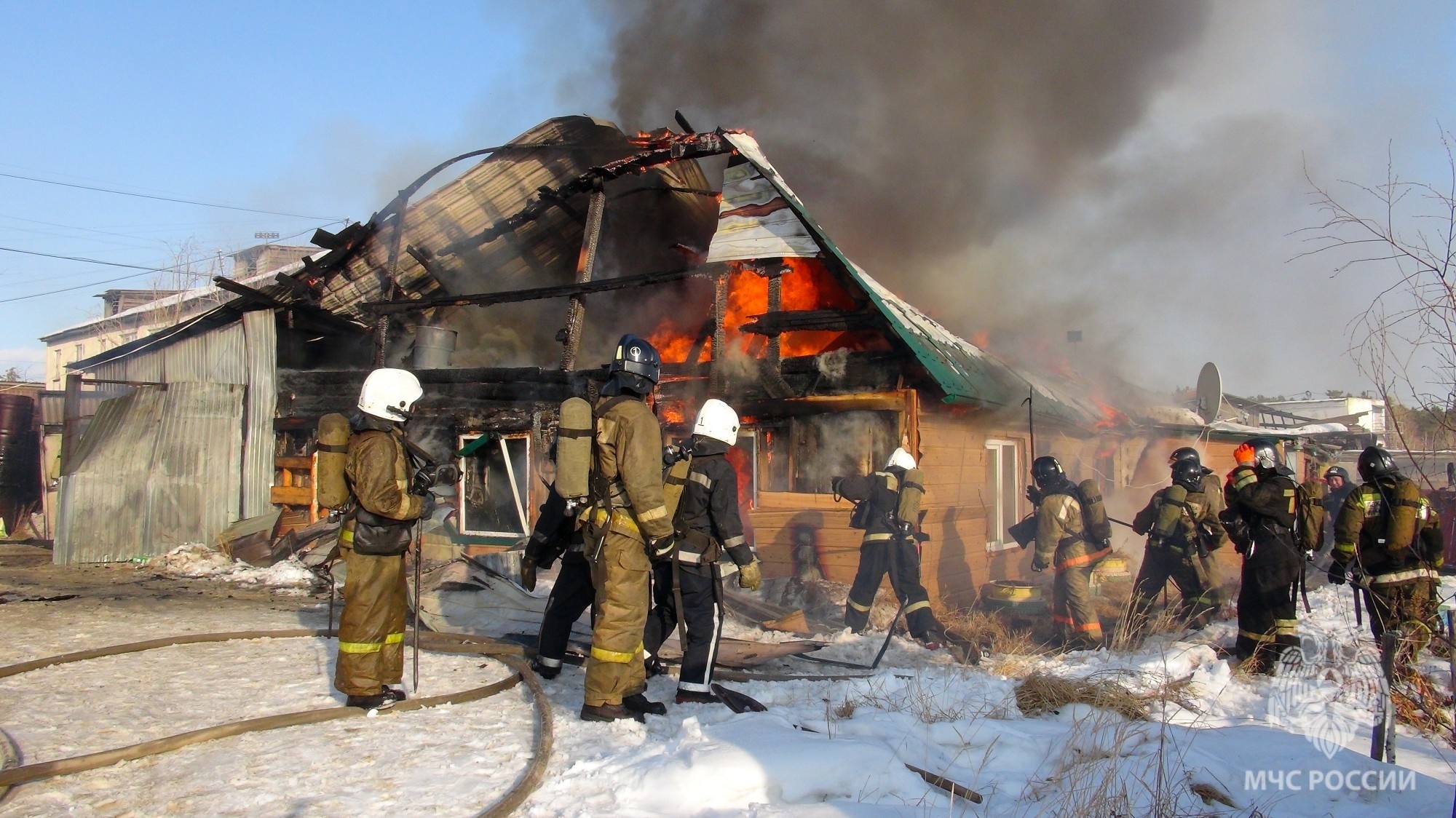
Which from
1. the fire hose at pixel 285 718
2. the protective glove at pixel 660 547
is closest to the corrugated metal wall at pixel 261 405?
the fire hose at pixel 285 718

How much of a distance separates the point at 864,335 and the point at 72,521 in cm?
1078

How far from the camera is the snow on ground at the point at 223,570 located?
9.77 meters

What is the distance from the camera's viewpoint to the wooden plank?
38.0ft

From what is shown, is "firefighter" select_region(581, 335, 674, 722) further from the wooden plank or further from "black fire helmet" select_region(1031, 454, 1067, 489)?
the wooden plank

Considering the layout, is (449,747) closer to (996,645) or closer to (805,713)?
(805,713)

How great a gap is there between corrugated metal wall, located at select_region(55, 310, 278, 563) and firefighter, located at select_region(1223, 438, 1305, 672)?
11713 millimetres

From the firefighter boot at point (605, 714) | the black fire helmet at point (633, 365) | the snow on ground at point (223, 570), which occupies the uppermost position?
the black fire helmet at point (633, 365)

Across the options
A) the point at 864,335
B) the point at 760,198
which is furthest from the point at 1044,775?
the point at 760,198

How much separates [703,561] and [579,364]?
284 inches

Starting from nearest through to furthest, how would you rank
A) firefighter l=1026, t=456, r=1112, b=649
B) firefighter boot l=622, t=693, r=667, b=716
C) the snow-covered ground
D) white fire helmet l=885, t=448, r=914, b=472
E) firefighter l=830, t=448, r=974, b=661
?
the snow-covered ground < firefighter boot l=622, t=693, r=667, b=716 < firefighter l=1026, t=456, r=1112, b=649 < firefighter l=830, t=448, r=974, b=661 < white fire helmet l=885, t=448, r=914, b=472

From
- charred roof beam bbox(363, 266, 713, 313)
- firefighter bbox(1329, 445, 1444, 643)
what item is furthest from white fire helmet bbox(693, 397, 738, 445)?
charred roof beam bbox(363, 266, 713, 313)

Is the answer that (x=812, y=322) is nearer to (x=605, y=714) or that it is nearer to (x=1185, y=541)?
(x=1185, y=541)
